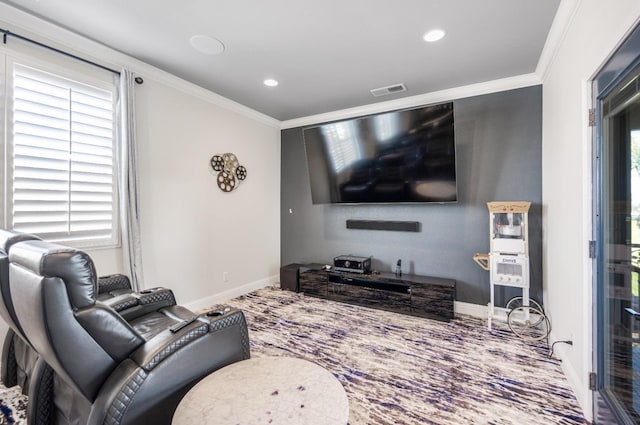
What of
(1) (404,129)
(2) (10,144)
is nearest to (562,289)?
(1) (404,129)

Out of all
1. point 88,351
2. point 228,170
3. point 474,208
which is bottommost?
point 88,351

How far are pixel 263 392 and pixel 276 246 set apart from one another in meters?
3.81

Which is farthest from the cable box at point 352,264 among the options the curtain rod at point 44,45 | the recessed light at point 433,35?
the curtain rod at point 44,45

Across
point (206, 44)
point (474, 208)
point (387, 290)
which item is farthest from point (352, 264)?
point (206, 44)

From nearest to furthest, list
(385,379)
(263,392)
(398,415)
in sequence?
1. (263,392)
2. (398,415)
3. (385,379)

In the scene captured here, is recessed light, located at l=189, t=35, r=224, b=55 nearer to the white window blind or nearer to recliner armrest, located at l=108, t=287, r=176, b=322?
the white window blind

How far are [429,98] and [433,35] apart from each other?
4.39 feet

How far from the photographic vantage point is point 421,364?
240cm

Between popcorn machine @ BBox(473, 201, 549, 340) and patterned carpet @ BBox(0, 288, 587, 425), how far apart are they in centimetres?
24

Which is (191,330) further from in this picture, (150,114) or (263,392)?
(150,114)

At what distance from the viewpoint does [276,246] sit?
5.02 metres

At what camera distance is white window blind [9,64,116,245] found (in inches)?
90.5

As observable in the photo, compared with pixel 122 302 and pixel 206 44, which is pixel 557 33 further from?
pixel 122 302

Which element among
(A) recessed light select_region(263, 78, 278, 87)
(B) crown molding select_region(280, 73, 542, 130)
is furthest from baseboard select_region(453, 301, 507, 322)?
(A) recessed light select_region(263, 78, 278, 87)
